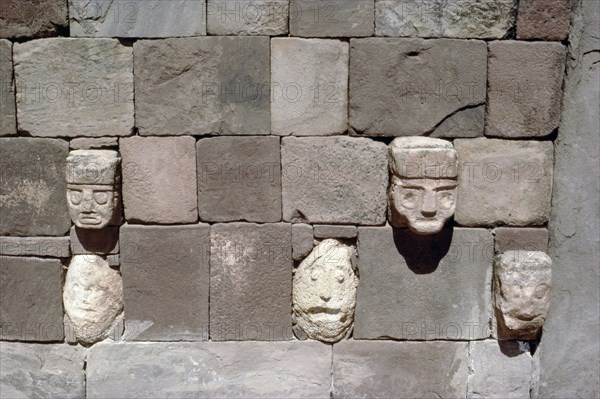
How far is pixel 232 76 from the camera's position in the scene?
3.88m

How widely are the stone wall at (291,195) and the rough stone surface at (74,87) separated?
0.05ft

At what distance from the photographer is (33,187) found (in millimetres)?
4043

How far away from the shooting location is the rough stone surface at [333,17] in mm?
3820

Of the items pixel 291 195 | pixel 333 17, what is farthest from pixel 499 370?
pixel 333 17

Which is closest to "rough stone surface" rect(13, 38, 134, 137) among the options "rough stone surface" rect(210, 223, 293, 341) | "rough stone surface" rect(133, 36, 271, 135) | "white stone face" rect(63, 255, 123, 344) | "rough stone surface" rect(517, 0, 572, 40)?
"rough stone surface" rect(133, 36, 271, 135)

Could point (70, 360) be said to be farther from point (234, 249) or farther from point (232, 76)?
point (232, 76)

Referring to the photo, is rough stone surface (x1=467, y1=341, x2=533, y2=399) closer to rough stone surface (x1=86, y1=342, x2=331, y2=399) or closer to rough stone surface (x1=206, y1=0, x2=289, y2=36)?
rough stone surface (x1=86, y1=342, x2=331, y2=399)

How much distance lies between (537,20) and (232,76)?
6.77 ft

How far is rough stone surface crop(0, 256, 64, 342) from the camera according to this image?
13.5ft

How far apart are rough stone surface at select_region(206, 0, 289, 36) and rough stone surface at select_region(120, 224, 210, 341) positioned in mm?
1365

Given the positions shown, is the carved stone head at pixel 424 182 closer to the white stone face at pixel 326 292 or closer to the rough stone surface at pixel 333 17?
the white stone face at pixel 326 292

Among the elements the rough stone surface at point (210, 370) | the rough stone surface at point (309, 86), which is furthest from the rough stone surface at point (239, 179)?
the rough stone surface at point (210, 370)

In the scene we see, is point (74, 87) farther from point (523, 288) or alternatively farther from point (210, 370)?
point (523, 288)

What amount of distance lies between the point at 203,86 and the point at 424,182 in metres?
1.61
